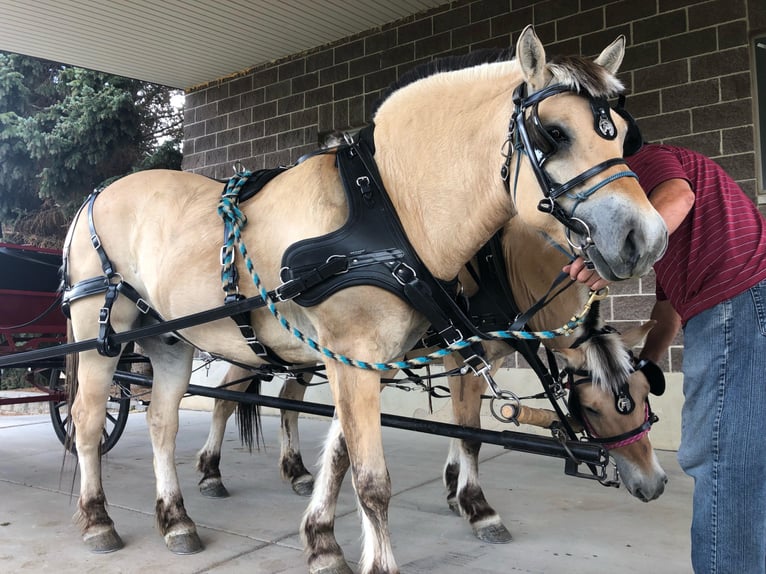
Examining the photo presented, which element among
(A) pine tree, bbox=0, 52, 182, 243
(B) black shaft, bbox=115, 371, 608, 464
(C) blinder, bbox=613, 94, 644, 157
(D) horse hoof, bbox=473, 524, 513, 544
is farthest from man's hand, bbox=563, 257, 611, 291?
(A) pine tree, bbox=0, 52, 182, 243

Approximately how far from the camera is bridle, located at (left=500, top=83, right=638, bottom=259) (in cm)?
157

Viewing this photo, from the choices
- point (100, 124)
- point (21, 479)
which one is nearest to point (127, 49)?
point (100, 124)

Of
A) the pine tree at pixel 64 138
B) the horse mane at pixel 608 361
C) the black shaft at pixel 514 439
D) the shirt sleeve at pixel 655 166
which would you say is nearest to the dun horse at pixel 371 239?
the shirt sleeve at pixel 655 166

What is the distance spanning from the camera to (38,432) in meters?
6.23

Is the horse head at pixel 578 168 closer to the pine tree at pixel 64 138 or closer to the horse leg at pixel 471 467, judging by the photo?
the horse leg at pixel 471 467

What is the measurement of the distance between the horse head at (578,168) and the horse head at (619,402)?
0.90m

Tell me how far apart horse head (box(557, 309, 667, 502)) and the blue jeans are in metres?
0.56

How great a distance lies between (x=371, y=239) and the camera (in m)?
1.99

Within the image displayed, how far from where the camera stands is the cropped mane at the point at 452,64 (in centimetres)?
215

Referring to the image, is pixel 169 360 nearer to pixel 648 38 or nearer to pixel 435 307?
pixel 435 307

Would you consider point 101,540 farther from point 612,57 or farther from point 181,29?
point 181,29

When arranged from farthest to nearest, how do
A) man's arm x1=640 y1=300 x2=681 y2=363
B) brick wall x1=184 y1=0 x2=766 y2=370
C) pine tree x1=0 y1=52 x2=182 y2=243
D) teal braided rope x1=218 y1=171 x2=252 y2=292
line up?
pine tree x1=0 y1=52 x2=182 y2=243, brick wall x1=184 y1=0 x2=766 y2=370, man's arm x1=640 y1=300 x2=681 y2=363, teal braided rope x1=218 y1=171 x2=252 y2=292

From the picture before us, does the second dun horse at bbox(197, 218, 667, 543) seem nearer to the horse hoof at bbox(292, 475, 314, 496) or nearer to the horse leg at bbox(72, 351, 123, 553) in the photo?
the horse hoof at bbox(292, 475, 314, 496)

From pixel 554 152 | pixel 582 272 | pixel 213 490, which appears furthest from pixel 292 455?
pixel 554 152
